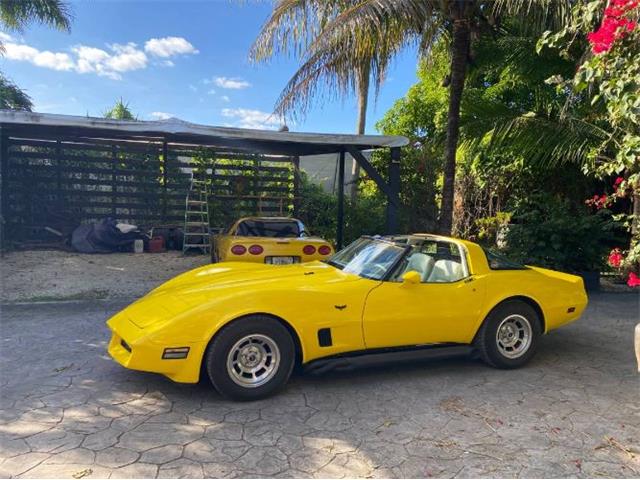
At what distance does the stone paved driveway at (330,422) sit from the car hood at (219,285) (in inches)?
24.4

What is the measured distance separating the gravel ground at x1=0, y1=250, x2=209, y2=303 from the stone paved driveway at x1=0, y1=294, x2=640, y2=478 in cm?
279

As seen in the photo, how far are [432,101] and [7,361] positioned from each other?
51.0 feet

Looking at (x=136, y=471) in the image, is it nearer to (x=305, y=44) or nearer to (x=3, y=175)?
(x=305, y=44)

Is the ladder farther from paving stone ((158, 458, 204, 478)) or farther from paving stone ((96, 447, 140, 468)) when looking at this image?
paving stone ((158, 458, 204, 478))

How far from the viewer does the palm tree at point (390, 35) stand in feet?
24.5

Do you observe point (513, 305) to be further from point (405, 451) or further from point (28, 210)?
point (28, 210)

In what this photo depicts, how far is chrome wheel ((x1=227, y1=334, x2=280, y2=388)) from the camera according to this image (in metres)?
3.68

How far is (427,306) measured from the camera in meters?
4.27

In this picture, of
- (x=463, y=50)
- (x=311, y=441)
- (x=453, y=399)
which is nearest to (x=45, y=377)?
(x=311, y=441)

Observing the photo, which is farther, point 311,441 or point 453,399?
point 453,399

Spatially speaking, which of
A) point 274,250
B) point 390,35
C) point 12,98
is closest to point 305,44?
point 390,35

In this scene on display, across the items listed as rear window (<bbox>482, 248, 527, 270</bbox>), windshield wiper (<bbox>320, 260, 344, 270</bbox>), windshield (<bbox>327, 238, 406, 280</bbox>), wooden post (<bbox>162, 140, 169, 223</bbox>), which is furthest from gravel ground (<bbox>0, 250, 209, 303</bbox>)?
rear window (<bbox>482, 248, 527, 270</bbox>)

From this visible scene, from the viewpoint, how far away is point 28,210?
12055mm

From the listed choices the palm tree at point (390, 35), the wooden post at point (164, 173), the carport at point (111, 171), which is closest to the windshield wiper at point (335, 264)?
the palm tree at point (390, 35)
